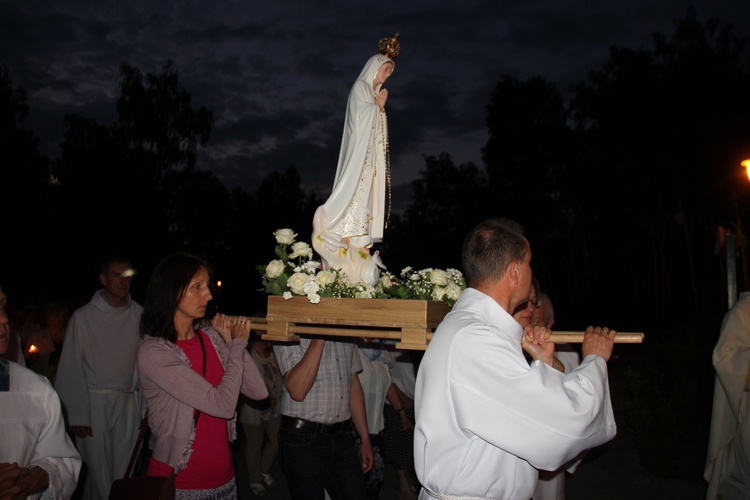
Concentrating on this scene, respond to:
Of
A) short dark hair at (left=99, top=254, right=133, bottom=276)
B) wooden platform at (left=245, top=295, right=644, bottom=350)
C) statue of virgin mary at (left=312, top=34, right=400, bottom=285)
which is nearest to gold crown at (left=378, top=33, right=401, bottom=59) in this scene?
statue of virgin mary at (left=312, top=34, right=400, bottom=285)

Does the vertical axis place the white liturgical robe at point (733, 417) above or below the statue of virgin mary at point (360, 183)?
below

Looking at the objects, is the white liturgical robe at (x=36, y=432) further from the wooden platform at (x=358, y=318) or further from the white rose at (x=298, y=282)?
the white rose at (x=298, y=282)

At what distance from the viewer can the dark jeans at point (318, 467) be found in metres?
4.33

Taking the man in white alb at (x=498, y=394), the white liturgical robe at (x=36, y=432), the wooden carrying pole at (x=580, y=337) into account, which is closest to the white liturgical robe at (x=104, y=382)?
the white liturgical robe at (x=36, y=432)

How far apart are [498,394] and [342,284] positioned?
56.0 inches

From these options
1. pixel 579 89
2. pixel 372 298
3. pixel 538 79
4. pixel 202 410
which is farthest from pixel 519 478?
pixel 538 79

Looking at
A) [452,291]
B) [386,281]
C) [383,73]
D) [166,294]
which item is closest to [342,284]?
[386,281]

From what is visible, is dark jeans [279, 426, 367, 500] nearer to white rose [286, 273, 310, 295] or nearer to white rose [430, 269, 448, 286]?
white rose [286, 273, 310, 295]

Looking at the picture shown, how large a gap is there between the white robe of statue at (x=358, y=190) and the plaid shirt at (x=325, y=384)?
792mm

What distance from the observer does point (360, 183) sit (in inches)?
171

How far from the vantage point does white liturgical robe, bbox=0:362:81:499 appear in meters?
2.83

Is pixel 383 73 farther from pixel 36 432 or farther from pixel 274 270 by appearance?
→ pixel 36 432

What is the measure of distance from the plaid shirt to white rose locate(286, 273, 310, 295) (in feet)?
3.44

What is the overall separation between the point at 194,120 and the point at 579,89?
18.5 meters
